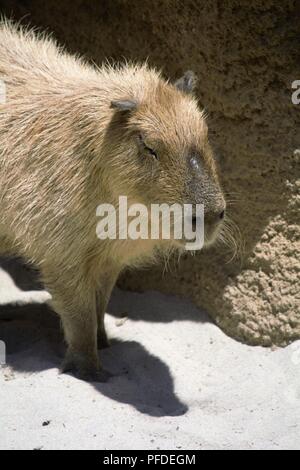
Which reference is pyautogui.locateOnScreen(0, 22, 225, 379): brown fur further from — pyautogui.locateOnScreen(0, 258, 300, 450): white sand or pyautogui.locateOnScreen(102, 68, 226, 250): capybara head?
pyautogui.locateOnScreen(0, 258, 300, 450): white sand

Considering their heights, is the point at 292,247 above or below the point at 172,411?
above

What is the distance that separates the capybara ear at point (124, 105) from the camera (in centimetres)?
445

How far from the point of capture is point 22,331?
18.8 feet

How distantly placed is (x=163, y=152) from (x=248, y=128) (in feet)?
4.11

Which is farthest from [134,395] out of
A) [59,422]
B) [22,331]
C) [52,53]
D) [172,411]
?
[52,53]

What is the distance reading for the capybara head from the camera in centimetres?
432

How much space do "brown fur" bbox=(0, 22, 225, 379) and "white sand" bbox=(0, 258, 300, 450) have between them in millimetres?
351

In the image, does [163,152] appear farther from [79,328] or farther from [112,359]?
[112,359]

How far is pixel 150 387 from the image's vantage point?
201 inches

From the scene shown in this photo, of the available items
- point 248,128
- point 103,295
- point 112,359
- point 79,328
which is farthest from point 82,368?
point 248,128

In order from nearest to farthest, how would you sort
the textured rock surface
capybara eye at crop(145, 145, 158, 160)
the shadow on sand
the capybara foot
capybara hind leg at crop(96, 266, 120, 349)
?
capybara eye at crop(145, 145, 158, 160) → the shadow on sand → the capybara foot → the textured rock surface → capybara hind leg at crop(96, 266, 120, 349)

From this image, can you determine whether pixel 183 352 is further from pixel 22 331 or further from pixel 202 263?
pixel 22 331

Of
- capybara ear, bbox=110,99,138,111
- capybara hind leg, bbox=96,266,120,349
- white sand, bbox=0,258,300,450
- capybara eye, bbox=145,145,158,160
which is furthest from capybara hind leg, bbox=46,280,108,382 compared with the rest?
capybara ear, bbox=110,99,138,111

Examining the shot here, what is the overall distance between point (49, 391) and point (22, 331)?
1039mm
